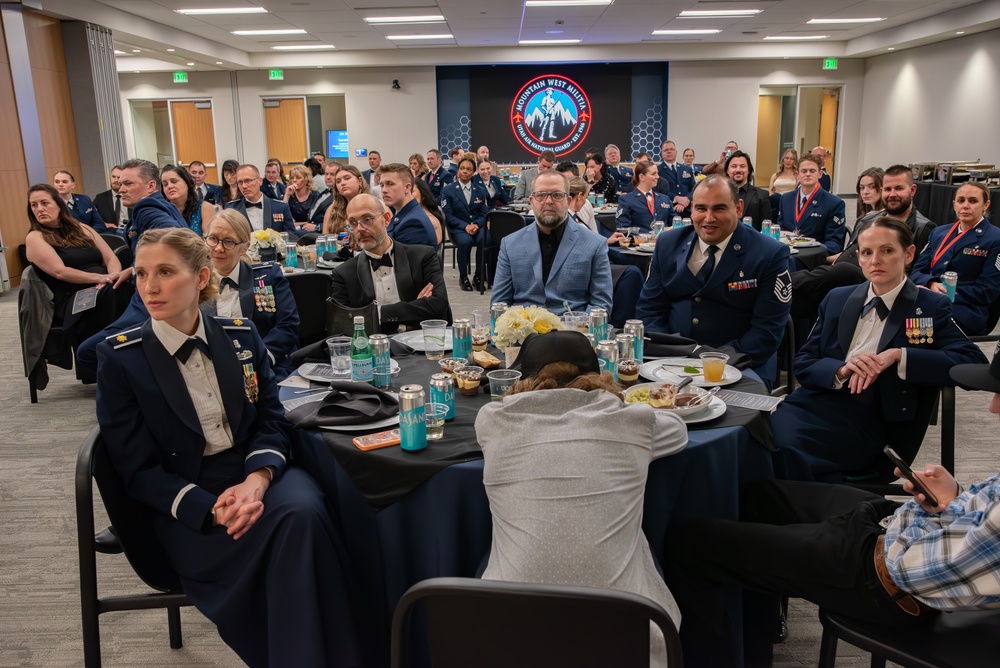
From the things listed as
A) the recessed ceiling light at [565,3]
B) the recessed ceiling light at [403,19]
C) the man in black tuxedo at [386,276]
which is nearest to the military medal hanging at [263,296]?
the man in black tuxedo at [386,276]

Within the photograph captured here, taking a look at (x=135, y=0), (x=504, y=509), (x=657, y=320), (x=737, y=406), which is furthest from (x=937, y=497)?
(x=135, y=0)

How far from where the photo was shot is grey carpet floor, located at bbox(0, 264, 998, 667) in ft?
8.45

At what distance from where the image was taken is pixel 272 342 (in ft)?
11.3

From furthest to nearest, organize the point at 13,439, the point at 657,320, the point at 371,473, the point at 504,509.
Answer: the point at 13,439 → the point at 657,320 → the point at 371,473 → the point at 504,509

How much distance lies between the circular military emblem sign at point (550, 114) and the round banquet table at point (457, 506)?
17482mm

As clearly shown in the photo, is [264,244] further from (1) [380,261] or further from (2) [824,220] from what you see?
(2) [824,220]

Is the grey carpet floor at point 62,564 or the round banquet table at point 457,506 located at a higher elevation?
the round banquet table at point 457,506

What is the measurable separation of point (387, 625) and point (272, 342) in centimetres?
163

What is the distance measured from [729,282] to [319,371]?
194 cm

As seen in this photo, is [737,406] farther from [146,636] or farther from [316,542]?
[146,636]

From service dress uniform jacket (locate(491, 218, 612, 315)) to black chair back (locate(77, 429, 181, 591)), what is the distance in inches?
91.9

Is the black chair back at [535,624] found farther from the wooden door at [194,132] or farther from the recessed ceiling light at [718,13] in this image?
the wooden door at [194,132]

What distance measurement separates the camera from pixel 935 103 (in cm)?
1592

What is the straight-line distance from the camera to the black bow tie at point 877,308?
303cm
